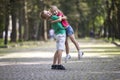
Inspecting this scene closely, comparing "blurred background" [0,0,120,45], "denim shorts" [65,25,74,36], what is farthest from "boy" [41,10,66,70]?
"blurred background" [0,0,120,45]

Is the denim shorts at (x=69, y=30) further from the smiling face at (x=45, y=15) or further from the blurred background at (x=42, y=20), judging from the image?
the blurred background at (x=42, y=20)

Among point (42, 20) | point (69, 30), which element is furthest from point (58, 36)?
point (42, 20)

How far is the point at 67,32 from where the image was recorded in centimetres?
1694

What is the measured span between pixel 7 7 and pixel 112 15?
25.2 meters

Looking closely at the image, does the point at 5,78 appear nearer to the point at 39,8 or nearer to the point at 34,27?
the point at 39,8

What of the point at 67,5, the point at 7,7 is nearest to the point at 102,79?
the point at 7,7

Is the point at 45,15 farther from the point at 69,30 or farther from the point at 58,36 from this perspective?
the point at 69,30

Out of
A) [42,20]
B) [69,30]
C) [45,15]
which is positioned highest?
[42,20]

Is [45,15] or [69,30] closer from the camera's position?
[45,15]

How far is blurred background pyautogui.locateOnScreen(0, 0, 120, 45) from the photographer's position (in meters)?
49.4

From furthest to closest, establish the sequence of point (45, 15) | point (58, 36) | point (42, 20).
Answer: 1. point (42, 20)
2. point (58, 36)
3. point (45, 15)

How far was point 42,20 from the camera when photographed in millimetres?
64438

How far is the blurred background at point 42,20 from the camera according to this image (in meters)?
49.4

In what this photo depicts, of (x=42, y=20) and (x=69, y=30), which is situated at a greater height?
(x=42, y=20)
